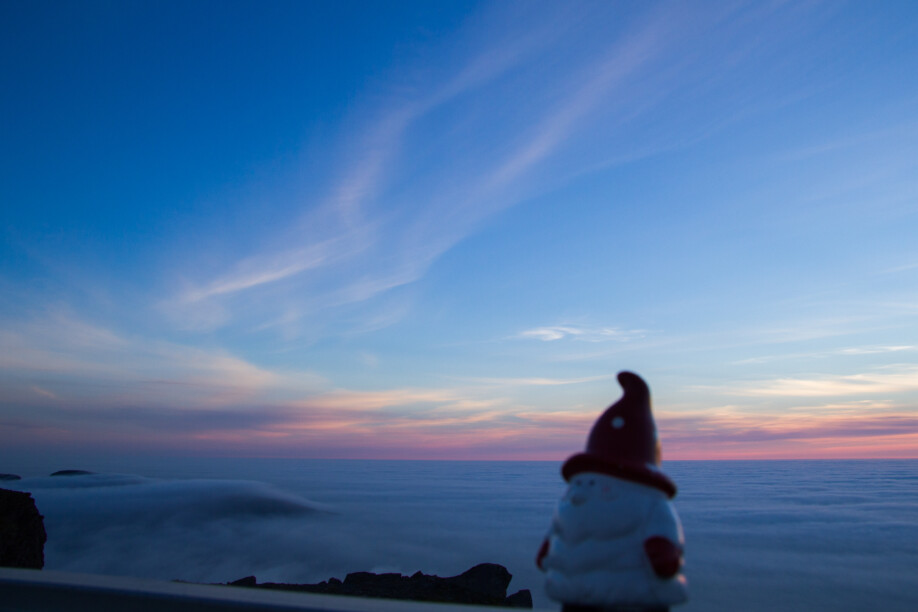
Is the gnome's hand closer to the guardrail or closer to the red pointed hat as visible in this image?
the red pointed hat

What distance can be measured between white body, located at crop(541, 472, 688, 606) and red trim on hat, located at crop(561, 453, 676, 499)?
2cm

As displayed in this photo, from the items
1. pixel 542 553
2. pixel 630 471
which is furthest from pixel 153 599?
pixel 630 471

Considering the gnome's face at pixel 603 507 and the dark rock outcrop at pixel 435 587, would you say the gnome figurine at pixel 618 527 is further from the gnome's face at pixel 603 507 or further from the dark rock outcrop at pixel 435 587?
the dark rock outcrop at pixel 435 587

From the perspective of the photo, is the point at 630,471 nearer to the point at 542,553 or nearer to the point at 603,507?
the point at 603,507

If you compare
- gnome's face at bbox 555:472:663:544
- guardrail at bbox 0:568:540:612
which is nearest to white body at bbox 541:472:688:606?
gnome's face at bbox 555:472:663:544

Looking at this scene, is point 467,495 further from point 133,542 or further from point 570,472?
point 570,472

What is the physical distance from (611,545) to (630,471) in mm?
299

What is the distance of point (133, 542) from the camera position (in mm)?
21375

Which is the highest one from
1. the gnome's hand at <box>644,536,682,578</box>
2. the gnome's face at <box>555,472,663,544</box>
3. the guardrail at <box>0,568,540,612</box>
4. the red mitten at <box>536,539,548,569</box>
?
the gnome's face at <box>555,472,663,544</box>

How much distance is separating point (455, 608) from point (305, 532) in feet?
85.2

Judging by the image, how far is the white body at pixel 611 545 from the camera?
2232mm

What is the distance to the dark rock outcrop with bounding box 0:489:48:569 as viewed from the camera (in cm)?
872

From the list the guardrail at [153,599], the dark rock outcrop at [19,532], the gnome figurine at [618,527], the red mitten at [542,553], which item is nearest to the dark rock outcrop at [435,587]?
the dark rock outcrop at [19,532]

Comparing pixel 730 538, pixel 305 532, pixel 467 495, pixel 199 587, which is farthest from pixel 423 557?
pixel 467 495
